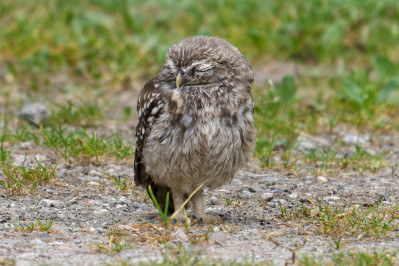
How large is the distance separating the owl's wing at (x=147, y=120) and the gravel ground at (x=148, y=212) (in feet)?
0.77

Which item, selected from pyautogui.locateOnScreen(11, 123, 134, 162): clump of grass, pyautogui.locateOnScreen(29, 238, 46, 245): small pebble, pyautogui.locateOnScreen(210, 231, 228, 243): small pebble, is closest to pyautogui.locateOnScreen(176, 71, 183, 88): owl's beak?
pyautogui.locateOnScreen(210, 231, 228, 243): small pebble

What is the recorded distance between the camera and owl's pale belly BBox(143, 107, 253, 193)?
16.0 feet

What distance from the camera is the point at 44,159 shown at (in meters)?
6.59

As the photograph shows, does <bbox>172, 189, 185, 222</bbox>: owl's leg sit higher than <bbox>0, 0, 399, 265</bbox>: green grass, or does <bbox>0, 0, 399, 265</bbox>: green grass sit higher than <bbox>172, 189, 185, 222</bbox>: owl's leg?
<bbox>0, 0, 399, 265</bbox>: green grass

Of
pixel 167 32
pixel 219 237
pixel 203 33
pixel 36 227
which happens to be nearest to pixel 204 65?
pixel 219 237

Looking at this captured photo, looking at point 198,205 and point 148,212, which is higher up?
point 198,205

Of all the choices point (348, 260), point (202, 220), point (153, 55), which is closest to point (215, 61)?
point (202, 220)

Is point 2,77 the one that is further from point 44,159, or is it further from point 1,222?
point 1,222

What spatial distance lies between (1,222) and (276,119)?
11.4 feet

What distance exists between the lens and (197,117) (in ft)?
16.0

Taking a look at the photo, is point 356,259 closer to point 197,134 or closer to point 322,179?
point 197,134

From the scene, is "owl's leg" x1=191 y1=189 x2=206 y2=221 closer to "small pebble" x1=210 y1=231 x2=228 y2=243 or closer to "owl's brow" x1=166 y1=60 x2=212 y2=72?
"small pebble" x1=210 y1=231 x2=228 y2=243

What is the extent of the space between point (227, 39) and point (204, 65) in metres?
4.79

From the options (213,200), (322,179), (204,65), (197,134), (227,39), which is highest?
(227,39)
